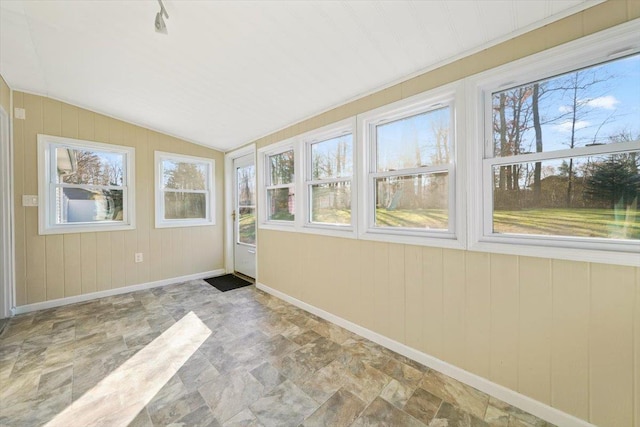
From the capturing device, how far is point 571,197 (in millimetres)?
1434

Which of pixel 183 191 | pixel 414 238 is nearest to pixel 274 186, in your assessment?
pixel 183 191

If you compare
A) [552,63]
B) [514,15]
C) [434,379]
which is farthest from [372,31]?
[434,379]

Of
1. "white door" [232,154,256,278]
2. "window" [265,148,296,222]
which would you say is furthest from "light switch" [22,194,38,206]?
"window" [265,148,296,222]

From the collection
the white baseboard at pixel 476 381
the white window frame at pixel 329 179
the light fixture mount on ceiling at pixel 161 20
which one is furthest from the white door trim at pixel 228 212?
the light fixture mount on ceiling at pixel 161 20

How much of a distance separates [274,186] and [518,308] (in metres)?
2.88

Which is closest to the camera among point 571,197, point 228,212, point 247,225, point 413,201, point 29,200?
point 571,197

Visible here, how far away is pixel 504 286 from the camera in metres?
1.57

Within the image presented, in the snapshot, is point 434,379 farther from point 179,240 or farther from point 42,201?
point 42,201

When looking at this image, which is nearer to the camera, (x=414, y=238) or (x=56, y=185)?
(x=414, y=238)

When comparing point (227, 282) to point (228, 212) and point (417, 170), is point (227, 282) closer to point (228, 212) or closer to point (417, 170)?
point (228, 212)

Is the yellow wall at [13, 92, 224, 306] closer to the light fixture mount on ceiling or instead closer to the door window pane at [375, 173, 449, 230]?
the light fixture mount on ceiling

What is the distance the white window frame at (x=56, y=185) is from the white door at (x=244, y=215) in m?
1.50

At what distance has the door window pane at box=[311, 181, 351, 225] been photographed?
8.59 feet

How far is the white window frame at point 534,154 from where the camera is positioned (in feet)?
4.12
